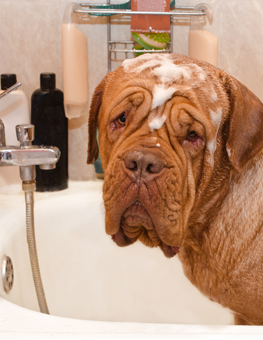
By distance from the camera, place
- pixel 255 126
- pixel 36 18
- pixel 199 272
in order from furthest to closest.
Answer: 1. pixel 36 18
2. pixel 199 272
3. pixel 255 126

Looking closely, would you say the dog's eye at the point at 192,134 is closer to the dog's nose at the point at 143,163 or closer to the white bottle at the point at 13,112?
the dog's nose at the point at 143,163

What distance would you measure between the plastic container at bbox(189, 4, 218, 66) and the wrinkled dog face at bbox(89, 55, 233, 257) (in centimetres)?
58

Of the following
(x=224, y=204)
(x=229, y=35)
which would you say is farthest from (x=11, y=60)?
(x=224, y=204)

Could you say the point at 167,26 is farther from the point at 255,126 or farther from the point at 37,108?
the point at 255,126

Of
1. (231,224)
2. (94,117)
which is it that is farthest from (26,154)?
(231,224)

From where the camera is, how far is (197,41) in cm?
143

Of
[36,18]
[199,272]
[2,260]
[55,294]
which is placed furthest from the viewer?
[36,18]

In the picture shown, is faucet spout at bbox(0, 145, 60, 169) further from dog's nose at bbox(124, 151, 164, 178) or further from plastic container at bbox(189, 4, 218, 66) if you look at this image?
plastic container at bbox(189, 4, 218, 66)

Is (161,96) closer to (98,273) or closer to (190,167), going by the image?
(190,167)

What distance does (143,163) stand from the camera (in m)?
0.73

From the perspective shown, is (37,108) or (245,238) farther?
(37,108)

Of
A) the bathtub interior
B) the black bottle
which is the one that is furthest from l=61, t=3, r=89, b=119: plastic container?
the bathtub interior

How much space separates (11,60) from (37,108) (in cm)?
27

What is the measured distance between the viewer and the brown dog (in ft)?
2.50
